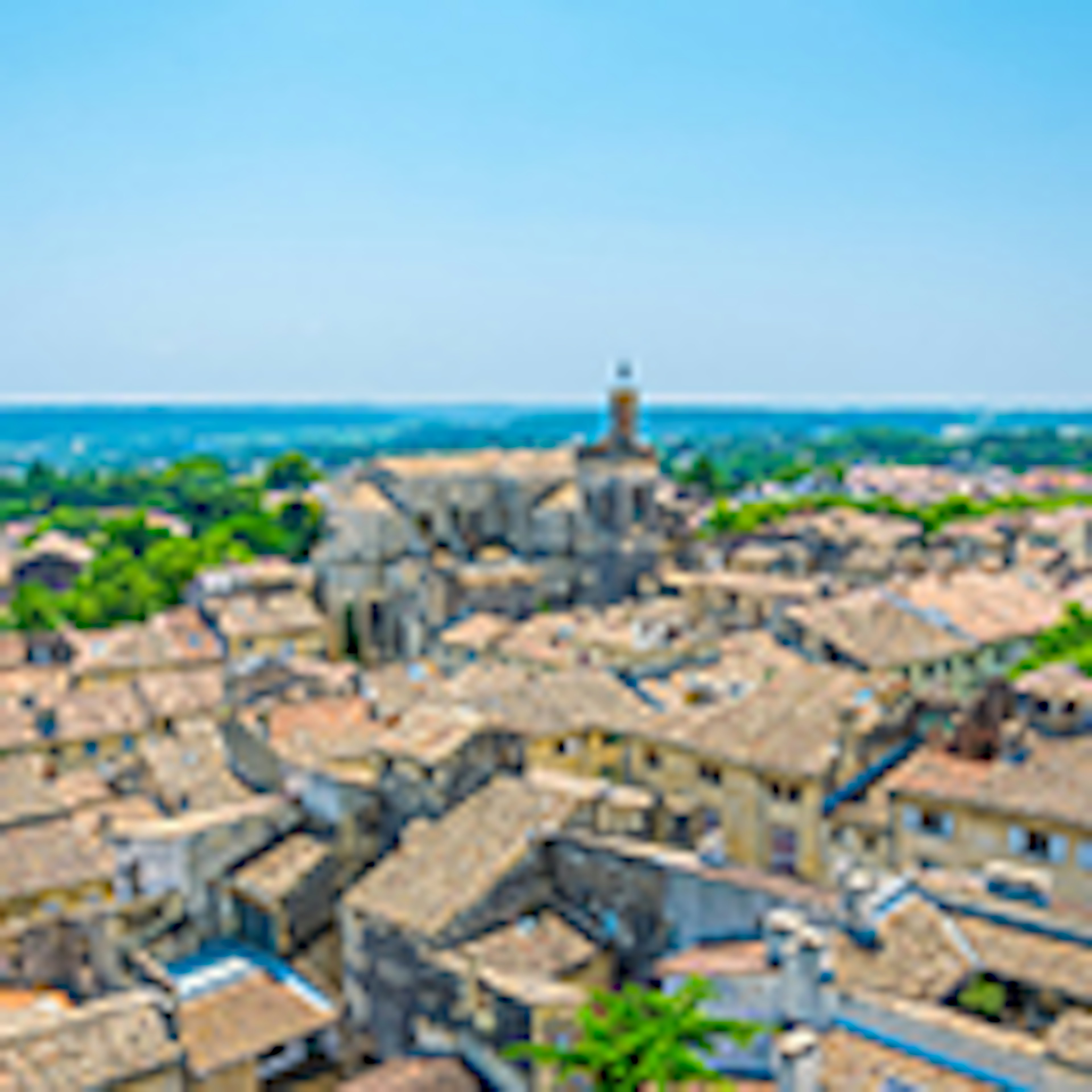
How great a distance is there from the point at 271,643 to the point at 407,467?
67.9 ft

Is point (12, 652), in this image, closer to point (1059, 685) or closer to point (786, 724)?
point (786, 724)

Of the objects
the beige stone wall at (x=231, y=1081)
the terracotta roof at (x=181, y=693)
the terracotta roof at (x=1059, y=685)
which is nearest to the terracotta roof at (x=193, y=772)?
the terracotta roof at (x=181, y=693)

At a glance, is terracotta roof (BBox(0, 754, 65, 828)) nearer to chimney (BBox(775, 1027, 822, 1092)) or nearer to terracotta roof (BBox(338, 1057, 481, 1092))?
terracotta roof (BBox(338, 1057, 481, 1092))

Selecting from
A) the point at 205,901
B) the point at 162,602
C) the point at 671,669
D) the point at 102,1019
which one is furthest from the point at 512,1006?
the point at 162,602

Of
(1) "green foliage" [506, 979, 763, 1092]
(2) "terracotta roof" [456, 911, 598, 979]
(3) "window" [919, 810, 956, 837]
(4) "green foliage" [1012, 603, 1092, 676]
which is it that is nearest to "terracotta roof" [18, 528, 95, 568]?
(4) "green foliage" [1012, 603, 1092, 676]

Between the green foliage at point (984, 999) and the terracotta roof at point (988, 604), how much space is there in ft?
145

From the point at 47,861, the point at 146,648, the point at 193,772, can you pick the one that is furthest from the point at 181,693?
the point at 47,861

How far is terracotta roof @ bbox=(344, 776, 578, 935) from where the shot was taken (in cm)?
2719

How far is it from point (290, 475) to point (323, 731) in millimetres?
134446

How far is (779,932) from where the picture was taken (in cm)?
2109

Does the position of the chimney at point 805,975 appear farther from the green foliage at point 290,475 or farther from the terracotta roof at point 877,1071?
the green foliage at point 290,475

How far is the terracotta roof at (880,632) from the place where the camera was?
6000 cm

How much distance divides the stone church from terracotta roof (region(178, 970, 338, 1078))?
4301cm

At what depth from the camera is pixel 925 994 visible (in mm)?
20953
